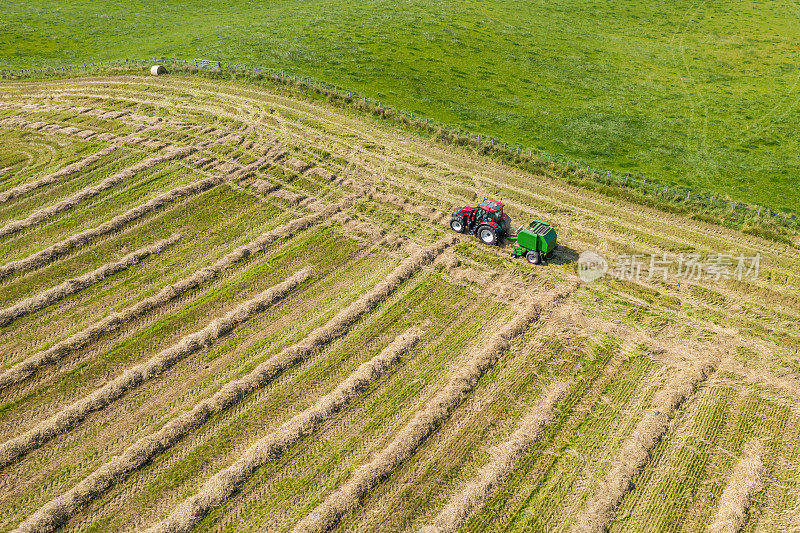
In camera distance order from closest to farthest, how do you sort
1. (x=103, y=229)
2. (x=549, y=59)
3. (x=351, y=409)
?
1. (x=351, y=409)
2. (x=103, y=229)
3. (x=549, y=59)

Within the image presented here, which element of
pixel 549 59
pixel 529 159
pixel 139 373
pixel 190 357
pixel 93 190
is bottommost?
→ pixel 190 357

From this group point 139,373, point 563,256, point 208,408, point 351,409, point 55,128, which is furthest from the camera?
point 55,128

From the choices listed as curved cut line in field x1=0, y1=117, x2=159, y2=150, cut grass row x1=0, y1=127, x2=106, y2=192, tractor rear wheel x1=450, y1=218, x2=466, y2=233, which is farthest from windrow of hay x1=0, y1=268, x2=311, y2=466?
cut grass row x1=0, y1=127, x2=106, y2=192

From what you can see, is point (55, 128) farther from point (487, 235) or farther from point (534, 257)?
point (534, 257)

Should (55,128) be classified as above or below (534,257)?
below

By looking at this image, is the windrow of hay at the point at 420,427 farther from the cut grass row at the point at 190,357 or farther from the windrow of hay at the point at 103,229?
the windrow of hay at the point at 103,229

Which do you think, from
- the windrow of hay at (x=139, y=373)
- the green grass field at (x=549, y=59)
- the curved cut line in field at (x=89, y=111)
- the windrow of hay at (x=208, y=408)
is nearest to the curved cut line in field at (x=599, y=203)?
the green grass field at (x=549, y=59)

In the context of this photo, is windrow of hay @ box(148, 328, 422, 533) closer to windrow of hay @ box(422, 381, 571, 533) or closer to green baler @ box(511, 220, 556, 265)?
windrow of hay @ box(422, 381, 571, 533)

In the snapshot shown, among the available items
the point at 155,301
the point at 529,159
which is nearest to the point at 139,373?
the point at 155,301
